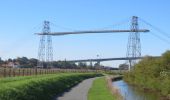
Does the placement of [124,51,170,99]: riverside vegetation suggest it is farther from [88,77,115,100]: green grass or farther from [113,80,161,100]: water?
[88,77,115,100]: green grass

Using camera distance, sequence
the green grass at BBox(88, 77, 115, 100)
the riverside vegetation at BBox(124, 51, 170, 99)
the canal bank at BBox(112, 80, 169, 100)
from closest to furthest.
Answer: the green grass at BBox(88, 77, 115, 100)
the canal bank at BBox(112, 80, 169, 100)
the riverside vegetation at BBox(124, 51, 170, 99)

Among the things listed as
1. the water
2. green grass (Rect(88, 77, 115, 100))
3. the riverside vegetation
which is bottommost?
the water

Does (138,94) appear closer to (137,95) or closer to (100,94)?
(137,95)

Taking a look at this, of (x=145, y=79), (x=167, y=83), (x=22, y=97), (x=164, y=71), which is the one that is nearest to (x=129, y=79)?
(x=145, y=79)

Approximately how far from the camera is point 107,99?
35.7 meters

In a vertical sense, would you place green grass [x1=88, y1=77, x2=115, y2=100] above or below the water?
above

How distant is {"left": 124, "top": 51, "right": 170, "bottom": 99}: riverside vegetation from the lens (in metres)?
62.1

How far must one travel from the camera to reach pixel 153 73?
71062 millimetres

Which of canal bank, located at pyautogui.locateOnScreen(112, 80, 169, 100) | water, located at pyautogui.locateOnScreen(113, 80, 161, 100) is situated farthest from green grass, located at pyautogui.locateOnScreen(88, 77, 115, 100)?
water, located at pyautogui.locateOnScreen(113, 80, 161, 100)

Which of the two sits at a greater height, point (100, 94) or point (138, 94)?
point (100, 94)

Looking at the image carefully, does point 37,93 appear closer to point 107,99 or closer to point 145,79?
point 107,99

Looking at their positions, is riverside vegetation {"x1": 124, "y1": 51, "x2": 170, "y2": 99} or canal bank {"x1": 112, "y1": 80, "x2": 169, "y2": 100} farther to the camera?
riverside vegetation {"x1": 124, "y1": 51, "x2": 170, "y2": 99}

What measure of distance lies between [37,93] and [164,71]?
1488 inches

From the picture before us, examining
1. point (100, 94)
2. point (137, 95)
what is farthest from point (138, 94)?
point (100, 94)
